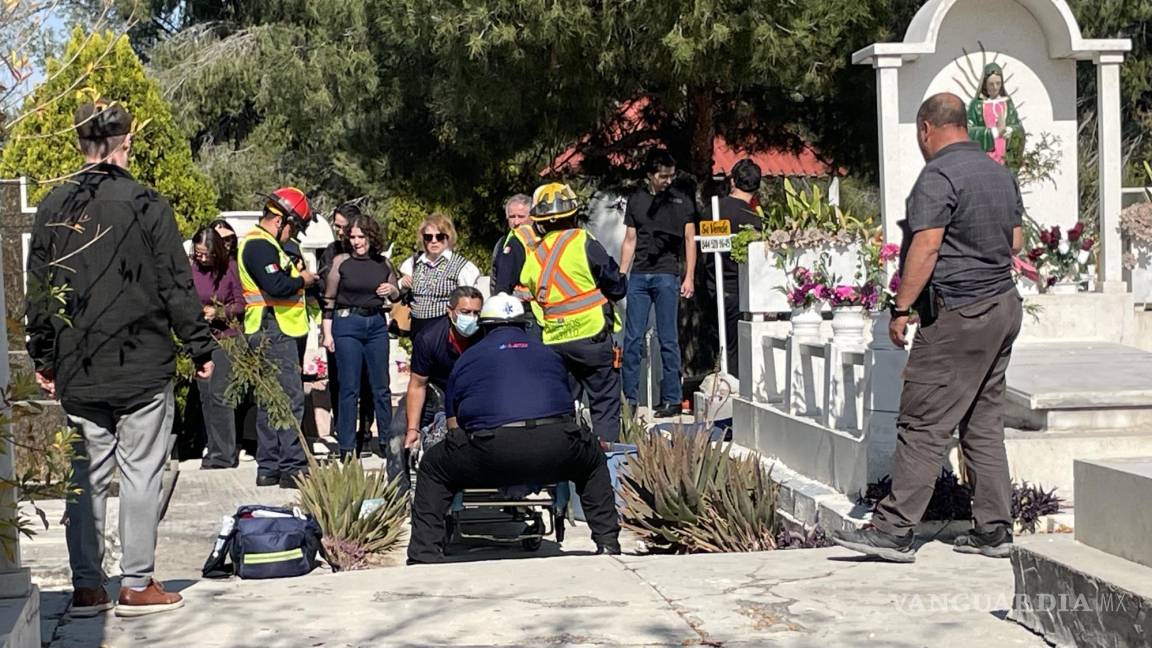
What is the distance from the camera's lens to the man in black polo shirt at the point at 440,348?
8148 millimetres

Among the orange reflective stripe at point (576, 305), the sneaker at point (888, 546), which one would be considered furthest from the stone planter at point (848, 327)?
the sneaker at point (888, 546)

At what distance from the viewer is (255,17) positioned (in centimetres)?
2788

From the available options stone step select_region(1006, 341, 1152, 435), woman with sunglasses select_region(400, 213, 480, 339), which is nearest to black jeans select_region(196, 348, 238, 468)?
woman with sunglasses select_region(400, 213, 480, 339)

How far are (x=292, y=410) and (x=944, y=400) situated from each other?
512 centimetres

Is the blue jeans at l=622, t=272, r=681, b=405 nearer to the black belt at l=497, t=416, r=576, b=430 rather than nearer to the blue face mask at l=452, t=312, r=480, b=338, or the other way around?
the blue face mask at l=452, t=312, r=480, b=338

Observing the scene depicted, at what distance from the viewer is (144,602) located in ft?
18.5

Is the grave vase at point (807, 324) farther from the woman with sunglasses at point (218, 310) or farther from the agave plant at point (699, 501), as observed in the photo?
the woman with sunglasses at point (218, 310)

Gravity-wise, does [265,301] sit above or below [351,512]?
above

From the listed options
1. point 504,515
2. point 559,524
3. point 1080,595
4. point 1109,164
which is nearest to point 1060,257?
point 1109,164

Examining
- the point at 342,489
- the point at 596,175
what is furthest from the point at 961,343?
the point at 596,175

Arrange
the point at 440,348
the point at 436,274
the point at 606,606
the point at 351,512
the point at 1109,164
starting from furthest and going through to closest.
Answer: the point at 1109,164 < the point at 436,274 < the point at 440,348 < the point at 351,512 < the point at 606,606

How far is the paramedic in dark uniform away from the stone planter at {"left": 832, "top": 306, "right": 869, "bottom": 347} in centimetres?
198

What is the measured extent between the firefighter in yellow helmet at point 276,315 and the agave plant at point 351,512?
2093 mm

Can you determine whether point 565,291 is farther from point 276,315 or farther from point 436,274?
point 276,315
